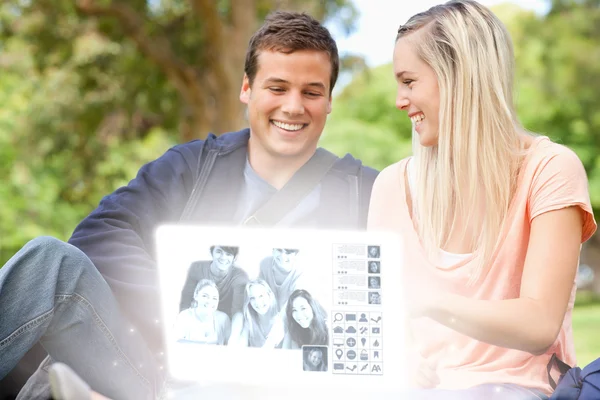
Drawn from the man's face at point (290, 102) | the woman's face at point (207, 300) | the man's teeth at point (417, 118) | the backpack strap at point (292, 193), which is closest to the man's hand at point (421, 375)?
the woman's face at point (207, 300)

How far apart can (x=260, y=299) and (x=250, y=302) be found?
2 cm

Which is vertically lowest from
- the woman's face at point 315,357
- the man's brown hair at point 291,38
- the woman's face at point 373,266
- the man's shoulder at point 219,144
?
the woman's face at point 315,357

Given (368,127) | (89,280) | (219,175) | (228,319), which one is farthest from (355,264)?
(368,127)

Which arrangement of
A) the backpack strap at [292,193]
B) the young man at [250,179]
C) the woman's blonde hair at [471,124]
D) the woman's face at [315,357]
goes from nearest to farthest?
the woman's face at [315,357], the woman's blonde hair at [471,124], the young man at [250,179], the backpack strap at [292,193]

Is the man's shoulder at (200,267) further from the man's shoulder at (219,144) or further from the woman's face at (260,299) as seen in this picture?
the man's shoulder at (219,144)

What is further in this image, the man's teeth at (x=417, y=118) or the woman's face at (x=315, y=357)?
the man's teeth at (x=417, y=118)

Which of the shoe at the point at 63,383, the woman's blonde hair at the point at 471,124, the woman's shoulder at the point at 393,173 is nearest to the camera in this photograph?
the shoe at the point at 63,383

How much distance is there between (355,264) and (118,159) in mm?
12124

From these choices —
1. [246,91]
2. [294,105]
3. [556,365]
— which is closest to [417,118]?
[294,105]

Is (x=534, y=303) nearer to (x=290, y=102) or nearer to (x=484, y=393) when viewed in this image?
(x=484, y=393)

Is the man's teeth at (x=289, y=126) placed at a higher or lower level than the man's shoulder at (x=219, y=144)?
higher

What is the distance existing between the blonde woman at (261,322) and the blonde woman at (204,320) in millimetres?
33

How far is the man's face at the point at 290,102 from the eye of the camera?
2.54 meters

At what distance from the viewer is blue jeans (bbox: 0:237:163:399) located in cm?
189
